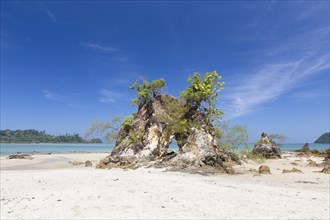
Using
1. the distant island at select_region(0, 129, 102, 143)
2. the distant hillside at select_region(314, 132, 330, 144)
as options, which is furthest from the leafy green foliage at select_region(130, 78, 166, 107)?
the distant hillside at select_region(314, 132, 330, 144)

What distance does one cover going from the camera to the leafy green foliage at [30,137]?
5212 inches

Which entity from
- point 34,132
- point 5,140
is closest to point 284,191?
point 5,140

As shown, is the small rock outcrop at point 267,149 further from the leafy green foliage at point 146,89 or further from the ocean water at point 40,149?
the ocean water at point 40,149

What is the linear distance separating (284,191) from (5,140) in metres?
142

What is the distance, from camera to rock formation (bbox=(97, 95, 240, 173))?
732 inches

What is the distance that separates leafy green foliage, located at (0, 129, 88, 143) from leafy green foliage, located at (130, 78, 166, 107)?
123900 mm

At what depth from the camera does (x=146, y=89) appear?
22844 millimetres

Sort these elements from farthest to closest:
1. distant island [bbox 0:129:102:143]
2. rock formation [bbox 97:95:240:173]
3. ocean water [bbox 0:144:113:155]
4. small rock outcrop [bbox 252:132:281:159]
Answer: distant island [bbox 0:129:102:143]
ocean water [bbox 0:144:113:155]
small rock outcrop [bbox 252:132:281:159]
rock formation [bbox 97:95:240:173]

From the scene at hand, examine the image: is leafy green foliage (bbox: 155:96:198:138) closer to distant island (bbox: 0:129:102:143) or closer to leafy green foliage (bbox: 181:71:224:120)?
leafy green foliage (bbox: 181:71:224:120)

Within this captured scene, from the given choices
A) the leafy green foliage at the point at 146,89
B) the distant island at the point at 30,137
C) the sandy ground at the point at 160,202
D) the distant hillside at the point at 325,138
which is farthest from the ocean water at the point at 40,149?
the distant hillside at the point at 325,138

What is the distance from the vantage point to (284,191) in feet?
35.0

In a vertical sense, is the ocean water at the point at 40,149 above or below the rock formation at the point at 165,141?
below

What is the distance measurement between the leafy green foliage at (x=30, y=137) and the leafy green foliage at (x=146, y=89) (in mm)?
123900

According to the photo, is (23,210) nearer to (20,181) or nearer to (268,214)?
(20,181)
